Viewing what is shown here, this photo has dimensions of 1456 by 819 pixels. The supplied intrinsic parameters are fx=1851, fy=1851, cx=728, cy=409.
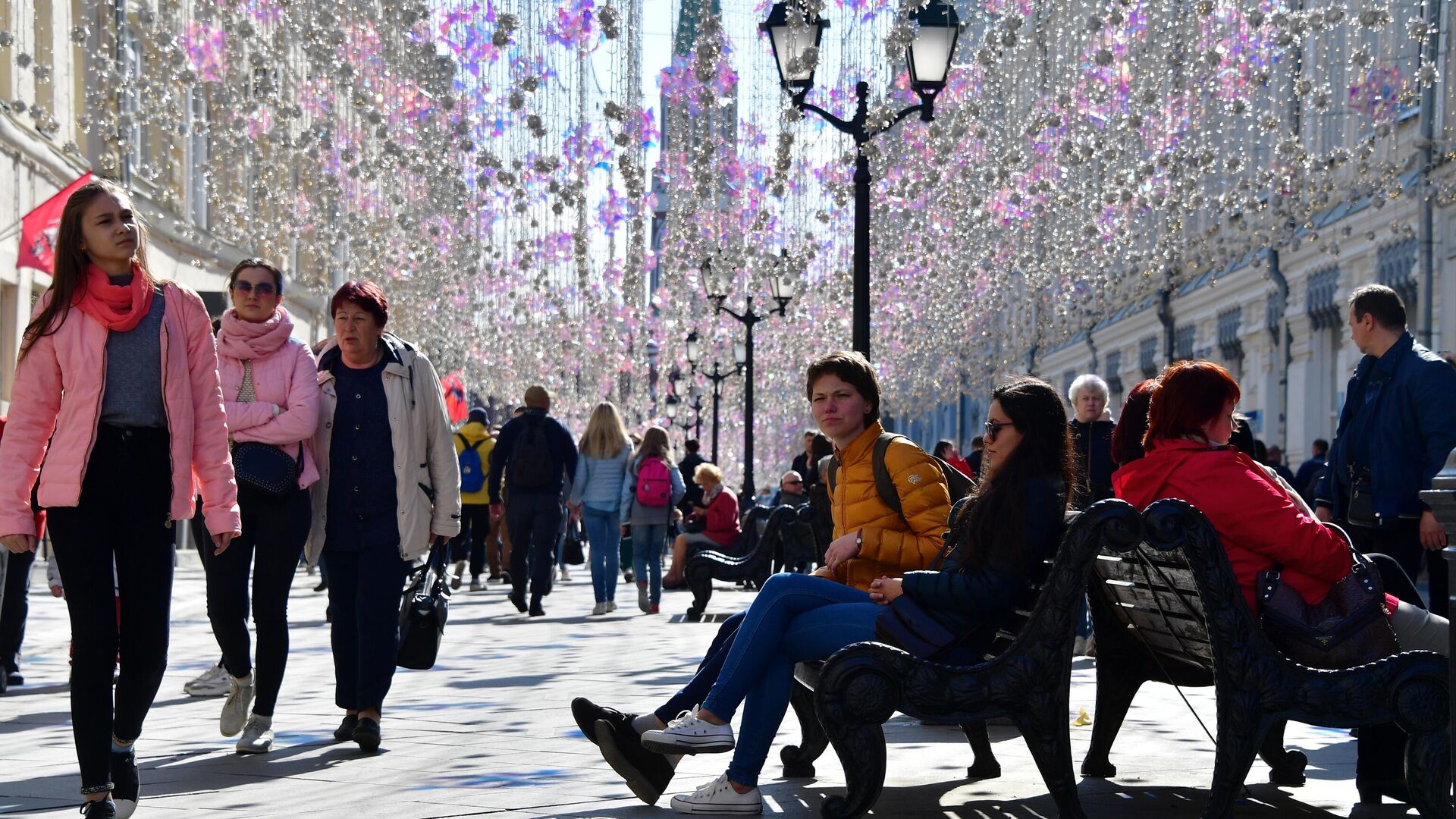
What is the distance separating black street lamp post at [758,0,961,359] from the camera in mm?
12828

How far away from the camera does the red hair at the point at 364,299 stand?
736 cm

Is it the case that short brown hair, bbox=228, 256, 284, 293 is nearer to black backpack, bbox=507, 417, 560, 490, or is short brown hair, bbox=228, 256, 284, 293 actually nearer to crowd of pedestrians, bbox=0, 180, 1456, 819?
crowd of pedestrians, bbox=0, 180, 1456, 819

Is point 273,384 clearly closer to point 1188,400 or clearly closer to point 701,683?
point 701,683

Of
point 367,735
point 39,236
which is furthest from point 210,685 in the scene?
point 39,236

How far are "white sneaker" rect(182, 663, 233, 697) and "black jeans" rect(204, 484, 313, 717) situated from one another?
1.90m

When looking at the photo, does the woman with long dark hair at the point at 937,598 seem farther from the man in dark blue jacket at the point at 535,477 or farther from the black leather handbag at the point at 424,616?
the man in dark blue jacket at the point at 535,477

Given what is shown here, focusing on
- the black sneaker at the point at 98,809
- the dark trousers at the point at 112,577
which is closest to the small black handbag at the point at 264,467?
the dark trousers at the point at 112,577

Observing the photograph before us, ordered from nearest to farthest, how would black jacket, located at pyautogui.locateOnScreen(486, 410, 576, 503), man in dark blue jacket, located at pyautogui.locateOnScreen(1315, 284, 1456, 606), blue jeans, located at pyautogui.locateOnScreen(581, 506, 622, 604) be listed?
man in dark blue jacket, located at pyautogui.locateOnScreen(1315, 284, 1456, 606), black jacket, located at pyautogui.locateOnScreen(486, 410, 576, 503), blue jeans, located at pyautogui.locateOnScreen(581, 506, 622, 604)

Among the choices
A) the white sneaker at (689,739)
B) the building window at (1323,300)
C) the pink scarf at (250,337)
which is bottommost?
the white sneaker at (689,739)

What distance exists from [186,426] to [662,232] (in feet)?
75.9

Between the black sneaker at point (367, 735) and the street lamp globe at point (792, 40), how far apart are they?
7.14 meters

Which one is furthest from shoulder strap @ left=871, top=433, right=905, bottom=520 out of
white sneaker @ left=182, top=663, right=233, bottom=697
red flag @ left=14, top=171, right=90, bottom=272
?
red flag @ left=14, top=171, right=90, bottom=272

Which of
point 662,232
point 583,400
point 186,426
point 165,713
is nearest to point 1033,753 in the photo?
point 186,426

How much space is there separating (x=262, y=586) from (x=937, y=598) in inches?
121
